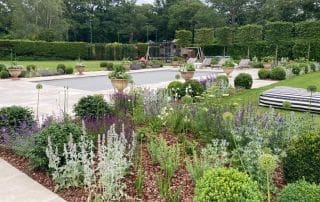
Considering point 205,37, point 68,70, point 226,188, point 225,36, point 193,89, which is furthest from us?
point 205,37

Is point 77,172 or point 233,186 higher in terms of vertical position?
point 233,186

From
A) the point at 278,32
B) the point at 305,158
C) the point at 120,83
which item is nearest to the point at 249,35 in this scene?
the point at 278,32

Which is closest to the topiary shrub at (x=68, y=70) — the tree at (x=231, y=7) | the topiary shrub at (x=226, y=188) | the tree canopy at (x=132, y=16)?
the topiary shrub at (x=226, y=188)

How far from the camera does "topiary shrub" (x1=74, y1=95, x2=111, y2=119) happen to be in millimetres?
6016

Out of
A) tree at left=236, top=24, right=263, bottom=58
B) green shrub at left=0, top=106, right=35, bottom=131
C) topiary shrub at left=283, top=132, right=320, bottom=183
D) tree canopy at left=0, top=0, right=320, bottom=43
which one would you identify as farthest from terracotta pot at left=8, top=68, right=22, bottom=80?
tree canopy at left=0, top=0, right=320, bottom=43

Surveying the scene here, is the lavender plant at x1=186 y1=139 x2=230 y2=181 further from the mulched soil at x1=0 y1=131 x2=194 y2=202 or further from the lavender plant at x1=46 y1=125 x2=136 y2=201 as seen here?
the lavender plant at x1=46 y1=125 x2=136 y2=201

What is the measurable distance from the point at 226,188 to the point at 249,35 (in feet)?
98.7

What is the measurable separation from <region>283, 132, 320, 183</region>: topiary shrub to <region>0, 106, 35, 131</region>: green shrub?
3.64m

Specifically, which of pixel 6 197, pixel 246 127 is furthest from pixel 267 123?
pixel 6 197

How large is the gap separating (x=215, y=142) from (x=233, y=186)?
1229mm

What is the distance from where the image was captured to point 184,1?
51281mm

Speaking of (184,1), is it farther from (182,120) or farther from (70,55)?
(182,120)

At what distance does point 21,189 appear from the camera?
12.0 ft

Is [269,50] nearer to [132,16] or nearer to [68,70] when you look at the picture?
[68,70]
